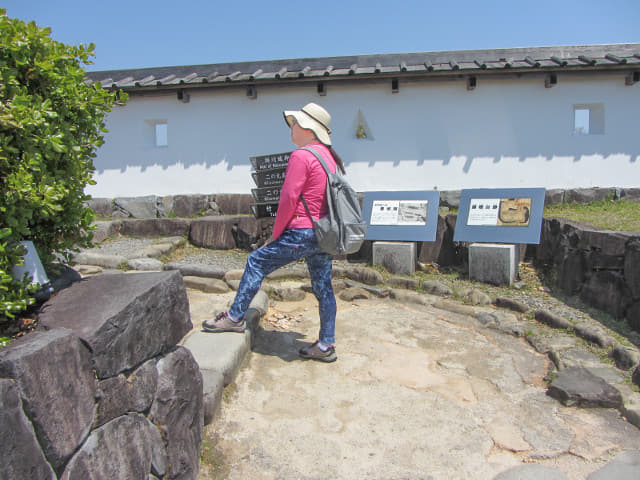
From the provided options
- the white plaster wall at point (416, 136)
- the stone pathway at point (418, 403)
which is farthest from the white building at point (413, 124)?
the stone pathway at point (418, 403)

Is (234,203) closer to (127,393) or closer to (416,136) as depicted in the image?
(416,136)

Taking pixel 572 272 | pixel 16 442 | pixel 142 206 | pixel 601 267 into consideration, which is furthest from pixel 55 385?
pixel 142 206

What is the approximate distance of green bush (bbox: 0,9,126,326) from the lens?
1.81m

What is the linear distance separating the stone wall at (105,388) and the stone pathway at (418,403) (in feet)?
1.65

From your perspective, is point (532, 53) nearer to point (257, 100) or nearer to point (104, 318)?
point (257, 100)

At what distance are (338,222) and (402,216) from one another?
3706 millimetres

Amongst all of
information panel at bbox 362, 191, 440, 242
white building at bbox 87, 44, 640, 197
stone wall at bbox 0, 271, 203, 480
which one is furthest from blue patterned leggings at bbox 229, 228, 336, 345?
white building at bbox 87, 44, 640, 197

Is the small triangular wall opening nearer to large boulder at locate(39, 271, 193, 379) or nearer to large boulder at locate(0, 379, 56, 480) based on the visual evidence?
large boulder at locate(39, 271, 193, 379)

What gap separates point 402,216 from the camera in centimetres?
693

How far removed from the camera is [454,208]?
28.7ft

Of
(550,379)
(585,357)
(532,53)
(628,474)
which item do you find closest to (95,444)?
(628,474)

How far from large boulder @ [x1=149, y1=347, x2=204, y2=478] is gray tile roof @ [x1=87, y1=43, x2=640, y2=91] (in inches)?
280

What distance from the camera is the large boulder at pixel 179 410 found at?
221cm

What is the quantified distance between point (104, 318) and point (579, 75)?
9386mm
